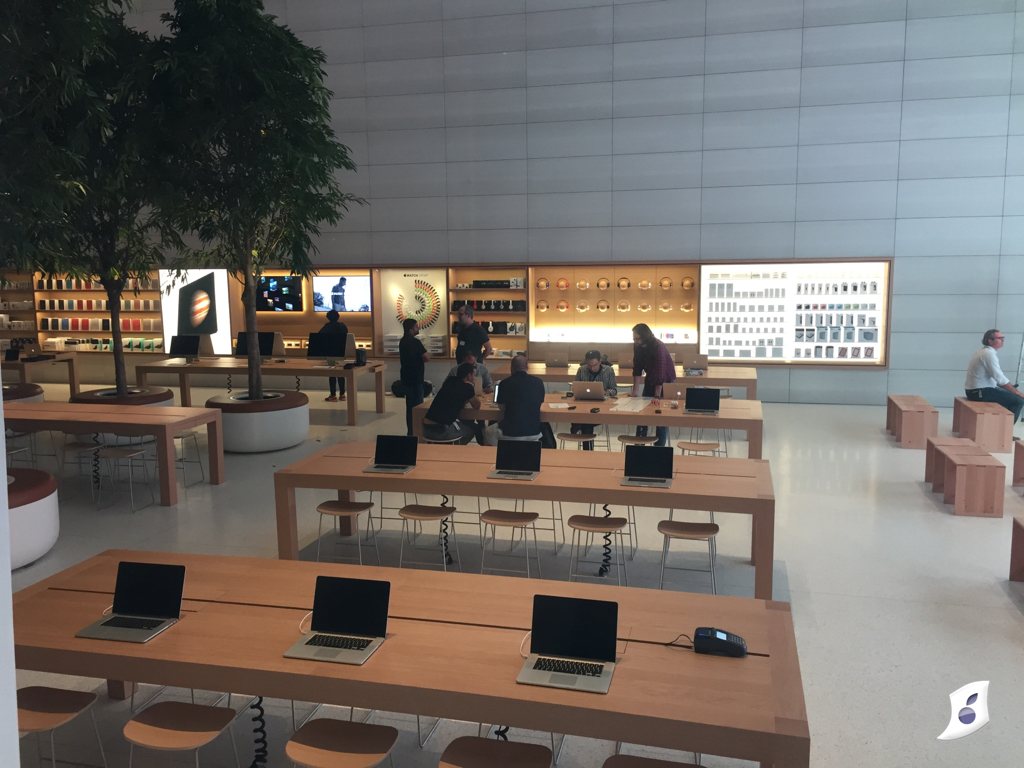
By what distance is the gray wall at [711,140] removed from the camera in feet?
37.6

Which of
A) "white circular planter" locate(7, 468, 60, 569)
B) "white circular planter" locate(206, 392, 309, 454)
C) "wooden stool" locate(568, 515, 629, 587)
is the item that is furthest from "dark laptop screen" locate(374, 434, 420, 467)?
"white circular planter" locate(206, 392, 309, 454)

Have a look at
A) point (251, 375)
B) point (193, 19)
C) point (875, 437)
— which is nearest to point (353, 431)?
point (251, 375)

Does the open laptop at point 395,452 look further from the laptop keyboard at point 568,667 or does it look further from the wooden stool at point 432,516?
the laptop keyboard at point 568,667

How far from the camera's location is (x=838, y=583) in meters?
5.47

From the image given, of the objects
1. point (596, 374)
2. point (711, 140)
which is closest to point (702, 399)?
point (596, 374)

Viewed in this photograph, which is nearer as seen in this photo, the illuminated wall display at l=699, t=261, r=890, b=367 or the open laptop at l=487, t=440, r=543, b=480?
the open laptop at l=487, t=440, r=543, b=480

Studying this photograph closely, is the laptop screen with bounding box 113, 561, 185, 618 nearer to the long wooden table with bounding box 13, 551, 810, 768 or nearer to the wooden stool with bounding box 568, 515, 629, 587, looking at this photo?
the long wooden table with bounding box 13, 551, 810, 768

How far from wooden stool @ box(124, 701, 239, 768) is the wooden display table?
7.07 m

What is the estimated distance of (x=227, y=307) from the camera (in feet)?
48.6

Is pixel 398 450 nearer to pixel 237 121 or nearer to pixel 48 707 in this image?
pixel 48 707

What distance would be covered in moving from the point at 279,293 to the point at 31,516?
9100 mm

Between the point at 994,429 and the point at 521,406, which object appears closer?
the point at 521,406

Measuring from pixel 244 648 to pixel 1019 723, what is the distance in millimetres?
3569

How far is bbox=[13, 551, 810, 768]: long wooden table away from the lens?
2.65m
